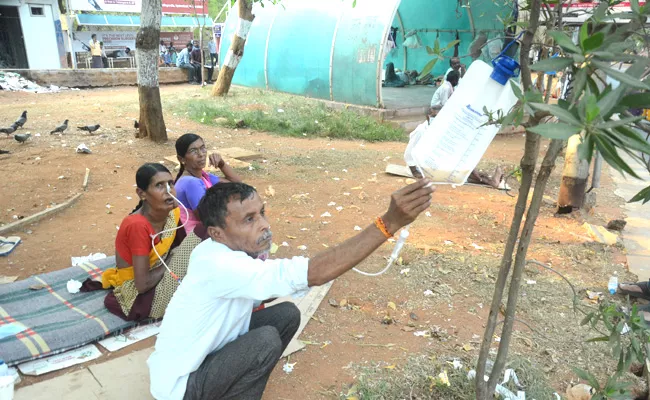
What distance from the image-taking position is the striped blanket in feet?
9.38

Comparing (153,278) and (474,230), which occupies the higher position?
(153,278)

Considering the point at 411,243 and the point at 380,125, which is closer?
the point at 411,243

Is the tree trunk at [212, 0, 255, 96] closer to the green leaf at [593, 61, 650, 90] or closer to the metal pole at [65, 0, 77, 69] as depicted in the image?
the metal pole at [65, 0, 77, 69]

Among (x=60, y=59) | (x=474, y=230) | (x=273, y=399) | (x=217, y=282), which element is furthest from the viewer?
(x=60, y=59)

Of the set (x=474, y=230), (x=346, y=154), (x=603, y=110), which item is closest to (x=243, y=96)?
(x=346, y=154)

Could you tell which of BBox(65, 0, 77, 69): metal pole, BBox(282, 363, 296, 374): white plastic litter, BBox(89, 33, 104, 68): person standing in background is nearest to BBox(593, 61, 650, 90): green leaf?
BBox(282, 363, 296, 374): white plastic litter

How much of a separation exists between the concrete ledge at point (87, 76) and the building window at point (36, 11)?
3.95 metres

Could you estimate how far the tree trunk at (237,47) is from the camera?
12.0 m

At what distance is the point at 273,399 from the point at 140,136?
6.86 metres

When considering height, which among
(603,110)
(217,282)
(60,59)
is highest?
(603,110)

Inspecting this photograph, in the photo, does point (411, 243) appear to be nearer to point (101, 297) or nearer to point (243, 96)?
point (101, 297)

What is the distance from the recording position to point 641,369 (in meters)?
2.84

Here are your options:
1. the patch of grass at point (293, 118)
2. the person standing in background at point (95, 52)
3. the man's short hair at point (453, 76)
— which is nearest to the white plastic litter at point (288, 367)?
the man's short hair at point (453, 76)

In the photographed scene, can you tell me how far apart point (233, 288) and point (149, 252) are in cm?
135
